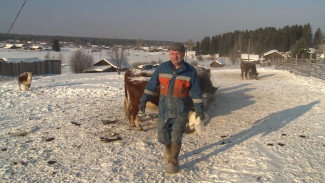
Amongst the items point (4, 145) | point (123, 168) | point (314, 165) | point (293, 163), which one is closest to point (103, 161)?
point (123, 168)

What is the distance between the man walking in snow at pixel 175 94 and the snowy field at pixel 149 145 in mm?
520

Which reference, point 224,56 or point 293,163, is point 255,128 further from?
point 224,56

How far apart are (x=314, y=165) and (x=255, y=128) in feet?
6.55

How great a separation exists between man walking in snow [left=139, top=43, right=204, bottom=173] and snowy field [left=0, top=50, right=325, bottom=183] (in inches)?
20.5

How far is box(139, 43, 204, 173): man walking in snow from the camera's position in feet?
12.3

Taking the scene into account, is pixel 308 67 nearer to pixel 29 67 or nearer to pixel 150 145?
pixel 150 145

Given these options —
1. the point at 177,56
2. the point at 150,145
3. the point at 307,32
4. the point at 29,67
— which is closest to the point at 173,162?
the point at 150,145

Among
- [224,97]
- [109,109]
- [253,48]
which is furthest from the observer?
[253,48]

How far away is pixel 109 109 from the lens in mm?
7793

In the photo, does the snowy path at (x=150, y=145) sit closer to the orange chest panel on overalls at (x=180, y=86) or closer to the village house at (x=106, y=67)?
the orange chest panel on overalls at (x=180, y=86)

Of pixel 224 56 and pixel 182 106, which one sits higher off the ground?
pixel 224 56

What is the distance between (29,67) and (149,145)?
2738 centimetres

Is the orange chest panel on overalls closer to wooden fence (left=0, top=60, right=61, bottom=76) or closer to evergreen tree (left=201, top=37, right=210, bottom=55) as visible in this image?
wooden fence (left=0, top=60, right=61, bottom=76)

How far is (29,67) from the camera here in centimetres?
2777
